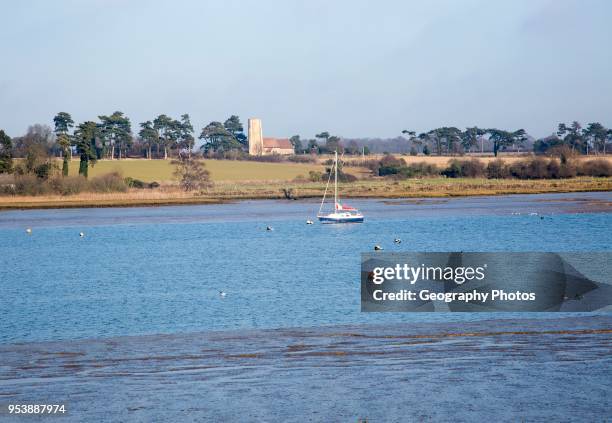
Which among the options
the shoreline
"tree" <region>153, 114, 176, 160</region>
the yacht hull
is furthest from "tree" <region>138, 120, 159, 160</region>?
the shoreline

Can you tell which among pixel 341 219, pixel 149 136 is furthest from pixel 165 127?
pixel 341 219

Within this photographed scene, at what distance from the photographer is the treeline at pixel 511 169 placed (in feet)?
452

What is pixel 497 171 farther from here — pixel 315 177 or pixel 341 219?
pixel 341 219

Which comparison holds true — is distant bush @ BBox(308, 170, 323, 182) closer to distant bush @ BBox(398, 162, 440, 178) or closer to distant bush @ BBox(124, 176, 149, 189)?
distant bush @ BBox(398, 162, 440, 178)

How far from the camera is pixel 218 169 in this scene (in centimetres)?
15875

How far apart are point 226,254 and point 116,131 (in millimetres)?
123639

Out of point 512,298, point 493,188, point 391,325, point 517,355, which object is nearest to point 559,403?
point 517,355

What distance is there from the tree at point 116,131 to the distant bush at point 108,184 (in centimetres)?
5563

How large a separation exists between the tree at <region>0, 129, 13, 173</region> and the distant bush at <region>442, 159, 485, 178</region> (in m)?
65.7

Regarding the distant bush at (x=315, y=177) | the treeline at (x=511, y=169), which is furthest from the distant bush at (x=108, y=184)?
the treeline at (x=511, y=169)

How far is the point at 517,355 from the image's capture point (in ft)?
72.3

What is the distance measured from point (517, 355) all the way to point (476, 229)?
49.6m

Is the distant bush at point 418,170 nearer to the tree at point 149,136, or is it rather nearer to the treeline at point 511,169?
the treeline at point 511,169

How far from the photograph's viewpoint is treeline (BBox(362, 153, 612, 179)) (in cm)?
13775
